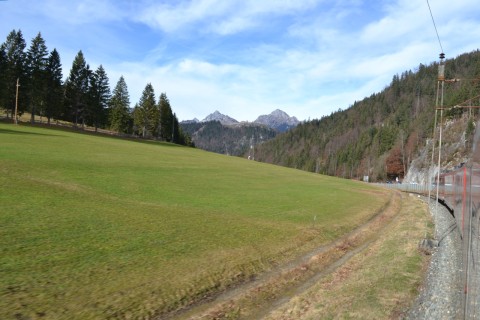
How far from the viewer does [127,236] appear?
18.0 m

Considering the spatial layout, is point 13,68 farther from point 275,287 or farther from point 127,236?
point 275,287

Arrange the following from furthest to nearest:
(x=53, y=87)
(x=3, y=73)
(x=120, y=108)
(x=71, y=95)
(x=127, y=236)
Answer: (x=120, y=108) < (x=71, y=95) < (x=53, y=87) < (x=3, y=73) < (x=127, y=236)

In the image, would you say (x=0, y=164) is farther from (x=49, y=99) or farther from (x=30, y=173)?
(x=49, y=99)

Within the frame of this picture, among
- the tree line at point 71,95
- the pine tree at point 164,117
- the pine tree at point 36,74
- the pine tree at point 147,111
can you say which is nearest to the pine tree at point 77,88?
the tree line at point 71,95

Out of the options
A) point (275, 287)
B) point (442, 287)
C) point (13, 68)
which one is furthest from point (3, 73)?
point (442, 287)

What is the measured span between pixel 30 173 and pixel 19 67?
69.2m

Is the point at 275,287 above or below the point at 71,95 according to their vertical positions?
below

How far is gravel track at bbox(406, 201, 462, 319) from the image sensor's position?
1273 centimetres

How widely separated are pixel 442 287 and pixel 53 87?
9958 cm

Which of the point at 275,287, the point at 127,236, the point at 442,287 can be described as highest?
the point at 127,236

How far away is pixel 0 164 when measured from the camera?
29.2 metres

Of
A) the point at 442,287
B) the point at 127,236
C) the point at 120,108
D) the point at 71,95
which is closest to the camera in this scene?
the point at 442,287

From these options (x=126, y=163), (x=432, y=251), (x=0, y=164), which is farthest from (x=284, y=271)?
(x=126, y=163)

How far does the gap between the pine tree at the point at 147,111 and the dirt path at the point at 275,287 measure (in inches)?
4307
